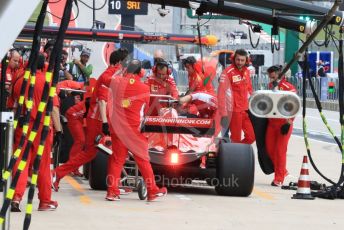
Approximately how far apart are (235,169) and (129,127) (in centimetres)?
168

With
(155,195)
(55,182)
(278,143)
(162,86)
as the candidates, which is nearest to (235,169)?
(155,195)

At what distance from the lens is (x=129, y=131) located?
13.7 meters

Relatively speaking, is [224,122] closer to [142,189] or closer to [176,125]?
[176,125]

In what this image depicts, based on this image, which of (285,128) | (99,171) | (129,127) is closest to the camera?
(129,127)

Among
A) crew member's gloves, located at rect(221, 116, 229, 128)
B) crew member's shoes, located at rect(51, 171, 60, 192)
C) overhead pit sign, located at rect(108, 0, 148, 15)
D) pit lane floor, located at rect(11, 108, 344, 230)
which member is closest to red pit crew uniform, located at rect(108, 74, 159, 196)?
pit lane floor, located at rect(11, 108, 344, 230)

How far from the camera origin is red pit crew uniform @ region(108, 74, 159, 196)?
1370 centimetres

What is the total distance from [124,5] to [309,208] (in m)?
17.2

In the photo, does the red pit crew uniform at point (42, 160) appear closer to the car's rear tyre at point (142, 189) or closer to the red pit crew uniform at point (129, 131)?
the red pit crew uniform at point (129, 131)

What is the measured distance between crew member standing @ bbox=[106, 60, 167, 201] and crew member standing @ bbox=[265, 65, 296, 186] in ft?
12.0

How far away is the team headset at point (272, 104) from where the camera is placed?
10992mm

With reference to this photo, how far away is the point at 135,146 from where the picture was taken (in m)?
13.7

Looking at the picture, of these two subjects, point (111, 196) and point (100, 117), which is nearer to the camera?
point (111, 196)

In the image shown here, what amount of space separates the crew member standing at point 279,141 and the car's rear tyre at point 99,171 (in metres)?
3.10

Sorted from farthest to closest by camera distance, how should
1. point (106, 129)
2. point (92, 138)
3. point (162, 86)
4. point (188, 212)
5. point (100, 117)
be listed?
Answer: point (162, 86) < point (100, 117) < point (92, 138) < point (106, 129) < point (188, 212)
